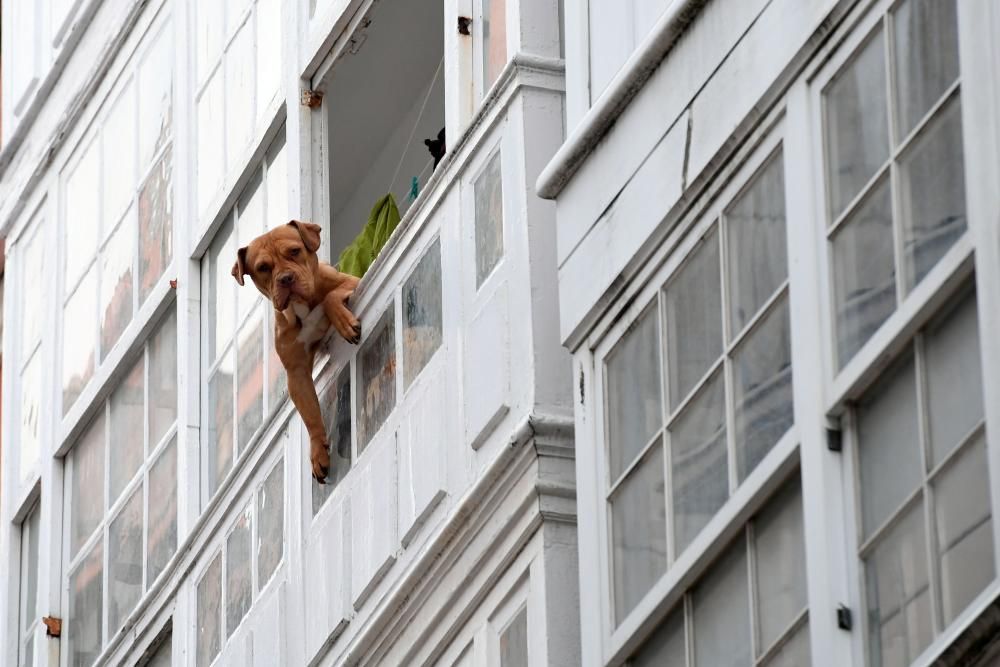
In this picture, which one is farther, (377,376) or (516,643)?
(377,376)

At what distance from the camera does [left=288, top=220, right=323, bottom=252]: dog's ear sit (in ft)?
54.0

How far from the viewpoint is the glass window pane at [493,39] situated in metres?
15.6

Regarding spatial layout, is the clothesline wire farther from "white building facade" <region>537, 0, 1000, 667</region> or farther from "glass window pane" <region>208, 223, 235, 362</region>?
"white building facade" <region>537, 0, 1000, 667</region>

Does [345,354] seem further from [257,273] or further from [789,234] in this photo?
[789,234]

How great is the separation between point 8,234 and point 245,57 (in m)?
5.44

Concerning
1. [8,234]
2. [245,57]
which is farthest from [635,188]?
[8,234]

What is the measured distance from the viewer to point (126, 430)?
21.2 meters

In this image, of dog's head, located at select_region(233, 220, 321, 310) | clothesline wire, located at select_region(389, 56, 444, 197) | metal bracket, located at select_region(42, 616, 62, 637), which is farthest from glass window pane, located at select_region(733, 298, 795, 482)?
metal bracket, located at select_region(42, 616, 62, 637)

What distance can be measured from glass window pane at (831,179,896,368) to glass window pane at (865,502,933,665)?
73 centimetres

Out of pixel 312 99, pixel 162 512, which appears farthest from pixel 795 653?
pixel 162 512

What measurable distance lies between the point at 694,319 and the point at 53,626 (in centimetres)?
1025

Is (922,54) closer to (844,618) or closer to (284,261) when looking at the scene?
(844,618)

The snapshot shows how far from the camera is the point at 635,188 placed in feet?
42.6

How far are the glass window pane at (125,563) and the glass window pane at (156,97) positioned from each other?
236 cm
